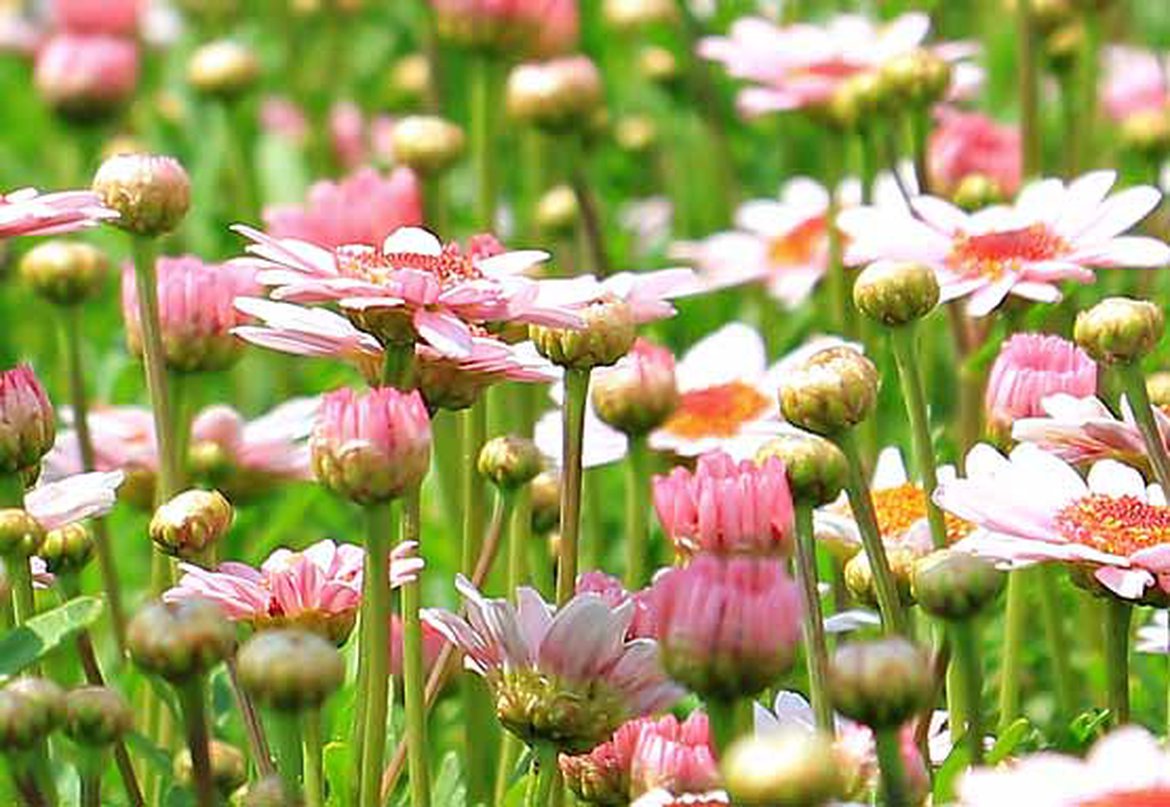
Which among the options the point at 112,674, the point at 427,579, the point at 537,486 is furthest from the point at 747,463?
the point at 427,579

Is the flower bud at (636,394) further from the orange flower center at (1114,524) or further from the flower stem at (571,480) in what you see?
the orange flower center at (1114,524)

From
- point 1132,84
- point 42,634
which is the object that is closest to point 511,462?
point 42,634

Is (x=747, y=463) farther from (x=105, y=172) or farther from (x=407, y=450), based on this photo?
(x=105, y=172)

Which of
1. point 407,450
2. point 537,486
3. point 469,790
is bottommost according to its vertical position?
point 469,790

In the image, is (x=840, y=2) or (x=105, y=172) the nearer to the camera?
(x=105, y=172)

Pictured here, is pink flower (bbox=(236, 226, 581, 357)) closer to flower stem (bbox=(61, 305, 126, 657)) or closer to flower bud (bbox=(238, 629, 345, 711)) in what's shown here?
flower bud (bbox=(238, 629, 345, 711))

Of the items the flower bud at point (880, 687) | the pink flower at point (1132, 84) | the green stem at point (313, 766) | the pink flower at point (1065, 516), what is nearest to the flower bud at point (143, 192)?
the green stem at point (313, 766)

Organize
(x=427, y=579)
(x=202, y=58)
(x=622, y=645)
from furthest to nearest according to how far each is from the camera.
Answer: (x=202, y=58) → (x=427, y=579) → (x=622, y=645)
